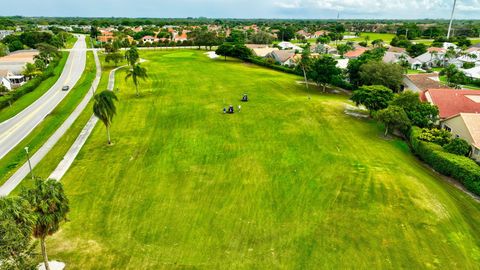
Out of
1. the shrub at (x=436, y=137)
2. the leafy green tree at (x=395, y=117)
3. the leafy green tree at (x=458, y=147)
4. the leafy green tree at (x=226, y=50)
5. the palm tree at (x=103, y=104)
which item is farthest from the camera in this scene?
the leafy green tree at (x=226, y=50)

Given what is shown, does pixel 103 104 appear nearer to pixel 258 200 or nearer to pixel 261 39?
pixel 258 200

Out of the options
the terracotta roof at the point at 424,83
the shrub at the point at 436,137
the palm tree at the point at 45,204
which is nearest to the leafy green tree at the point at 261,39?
the terracotta roof at the point at 424,83

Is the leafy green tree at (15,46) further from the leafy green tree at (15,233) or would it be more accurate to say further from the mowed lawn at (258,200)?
the leafy green tree at (15,233)

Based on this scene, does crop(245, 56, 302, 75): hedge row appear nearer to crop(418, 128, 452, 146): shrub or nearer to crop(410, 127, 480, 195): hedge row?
crop(418, 128, 452, 146): shrub

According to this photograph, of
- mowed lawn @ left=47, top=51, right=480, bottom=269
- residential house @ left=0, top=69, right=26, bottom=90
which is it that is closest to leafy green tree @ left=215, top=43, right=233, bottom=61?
residential house @ left=0, top=69, right=26, bottom=90

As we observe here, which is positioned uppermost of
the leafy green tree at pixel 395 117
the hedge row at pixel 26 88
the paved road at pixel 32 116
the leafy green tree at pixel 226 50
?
the leafy green tree at pixel 226 50

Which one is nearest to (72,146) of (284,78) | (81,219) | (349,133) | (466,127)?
(81,219)

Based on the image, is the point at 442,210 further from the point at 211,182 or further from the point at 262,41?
the point at 262,41
